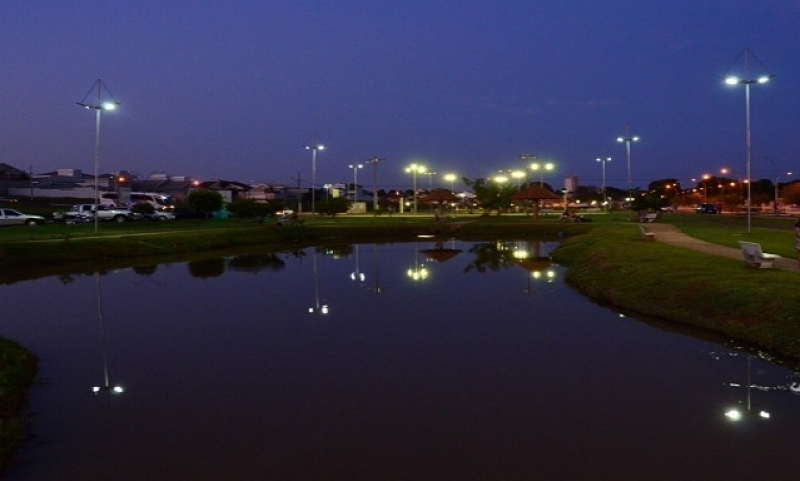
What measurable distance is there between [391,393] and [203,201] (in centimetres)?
5389

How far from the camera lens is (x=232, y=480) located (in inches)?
333

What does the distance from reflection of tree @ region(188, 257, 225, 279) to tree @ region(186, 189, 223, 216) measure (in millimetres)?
27161

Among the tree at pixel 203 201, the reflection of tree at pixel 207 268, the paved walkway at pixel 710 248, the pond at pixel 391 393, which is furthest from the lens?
the tree at pixel 203 201

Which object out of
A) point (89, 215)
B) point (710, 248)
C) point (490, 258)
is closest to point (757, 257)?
point (710, 248)

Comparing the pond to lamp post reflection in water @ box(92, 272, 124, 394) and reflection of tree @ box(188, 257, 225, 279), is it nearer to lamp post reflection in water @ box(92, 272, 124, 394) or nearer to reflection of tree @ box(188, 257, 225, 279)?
lamp post reflection in water @ box(92, 272, 124, 394)

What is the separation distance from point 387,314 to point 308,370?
6.16 m

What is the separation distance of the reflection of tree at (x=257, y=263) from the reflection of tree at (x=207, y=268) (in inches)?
19.3

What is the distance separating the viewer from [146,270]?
31.7 metres

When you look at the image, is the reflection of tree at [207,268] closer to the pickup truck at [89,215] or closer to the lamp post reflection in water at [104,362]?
the lamp post reflection in water at [104,362]

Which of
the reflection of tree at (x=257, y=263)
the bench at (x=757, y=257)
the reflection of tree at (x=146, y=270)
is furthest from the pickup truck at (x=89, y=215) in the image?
the bench at (x=757, y=257)

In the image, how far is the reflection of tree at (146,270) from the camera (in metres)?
30.5

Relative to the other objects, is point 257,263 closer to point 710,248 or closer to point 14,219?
point 710,248

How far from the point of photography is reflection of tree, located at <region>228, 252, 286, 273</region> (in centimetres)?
3243

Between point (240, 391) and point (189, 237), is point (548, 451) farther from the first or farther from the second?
point (189, 237)
